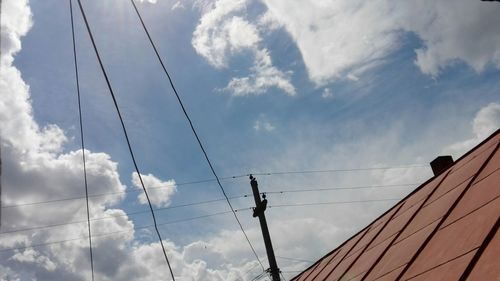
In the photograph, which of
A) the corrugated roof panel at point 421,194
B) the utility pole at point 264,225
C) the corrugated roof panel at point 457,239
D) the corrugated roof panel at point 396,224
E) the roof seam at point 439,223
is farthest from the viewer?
the utility pole at point 264,225

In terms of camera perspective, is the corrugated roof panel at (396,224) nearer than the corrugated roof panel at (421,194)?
Yes

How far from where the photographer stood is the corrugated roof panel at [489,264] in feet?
17.1

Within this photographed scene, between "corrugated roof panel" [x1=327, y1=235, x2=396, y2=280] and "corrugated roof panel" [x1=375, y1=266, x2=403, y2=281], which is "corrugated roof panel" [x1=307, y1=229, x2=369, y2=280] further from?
"corrugated roof panel" [x1=375, y1=266, x2=403, y2=281]

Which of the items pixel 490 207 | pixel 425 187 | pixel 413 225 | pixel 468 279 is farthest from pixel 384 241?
pixel 468 279

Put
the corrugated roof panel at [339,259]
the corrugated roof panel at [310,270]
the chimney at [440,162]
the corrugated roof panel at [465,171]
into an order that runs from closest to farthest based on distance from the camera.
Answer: the corrugated roof panel at [465,171] → the corrugated roof panel at [339,259] → the chimney at [440,162] → the corrugated roof panel at [310,270]

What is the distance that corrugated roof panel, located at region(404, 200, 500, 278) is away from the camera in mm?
6227

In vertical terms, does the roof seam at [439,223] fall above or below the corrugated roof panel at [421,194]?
below

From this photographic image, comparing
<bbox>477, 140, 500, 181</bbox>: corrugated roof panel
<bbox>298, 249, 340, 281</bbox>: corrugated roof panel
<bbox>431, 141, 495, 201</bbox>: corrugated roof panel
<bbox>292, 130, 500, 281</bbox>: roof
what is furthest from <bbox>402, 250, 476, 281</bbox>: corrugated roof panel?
<bbox>298, 249, 340, 281</bbox>: corrugated roof panel

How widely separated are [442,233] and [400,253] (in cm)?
137

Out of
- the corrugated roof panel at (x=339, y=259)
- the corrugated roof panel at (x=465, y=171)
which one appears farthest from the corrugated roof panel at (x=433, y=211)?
the corrugated roof panel at (x=339, y=259)

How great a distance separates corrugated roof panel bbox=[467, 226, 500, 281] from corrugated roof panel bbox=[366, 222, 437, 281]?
231 centimetres

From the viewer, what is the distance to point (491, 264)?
5.39m

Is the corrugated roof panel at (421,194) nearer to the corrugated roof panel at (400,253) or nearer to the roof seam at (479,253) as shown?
the corrugated roof panel at (400,253)

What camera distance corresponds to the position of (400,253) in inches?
339
